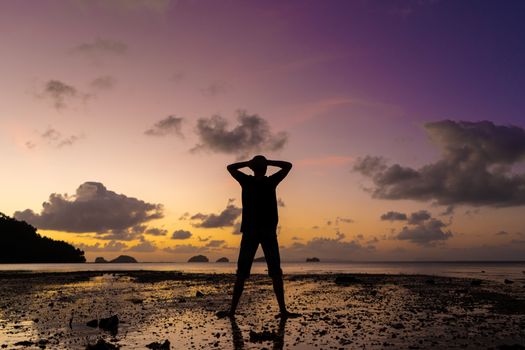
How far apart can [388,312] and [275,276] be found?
4.05 meters

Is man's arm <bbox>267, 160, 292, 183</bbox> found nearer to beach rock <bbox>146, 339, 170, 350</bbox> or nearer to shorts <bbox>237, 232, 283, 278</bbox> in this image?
shorts <bbox>237, 232, 283, 278</bbox>

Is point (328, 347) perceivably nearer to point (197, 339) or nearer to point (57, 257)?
point (197, 339)

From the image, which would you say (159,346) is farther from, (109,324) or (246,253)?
(246,253)

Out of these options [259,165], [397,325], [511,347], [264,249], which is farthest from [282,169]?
[511,347]

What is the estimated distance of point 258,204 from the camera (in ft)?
33.3

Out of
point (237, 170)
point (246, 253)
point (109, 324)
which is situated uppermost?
point (237, 170)

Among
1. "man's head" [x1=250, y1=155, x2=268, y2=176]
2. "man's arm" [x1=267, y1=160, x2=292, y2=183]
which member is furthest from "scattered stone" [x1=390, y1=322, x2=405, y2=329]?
"man's head" [x1=250, y1=155, x2=268, y2=176]

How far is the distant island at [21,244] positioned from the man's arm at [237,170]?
179 meters

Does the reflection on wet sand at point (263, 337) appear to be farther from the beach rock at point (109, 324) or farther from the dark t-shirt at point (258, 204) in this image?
the beach rock at point (109, 324)

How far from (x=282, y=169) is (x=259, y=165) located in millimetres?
620

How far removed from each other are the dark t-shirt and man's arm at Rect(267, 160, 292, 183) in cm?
8

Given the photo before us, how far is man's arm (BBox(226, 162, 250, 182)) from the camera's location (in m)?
10.3

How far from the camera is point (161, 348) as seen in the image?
23.0ft

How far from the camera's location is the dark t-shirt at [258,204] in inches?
399
